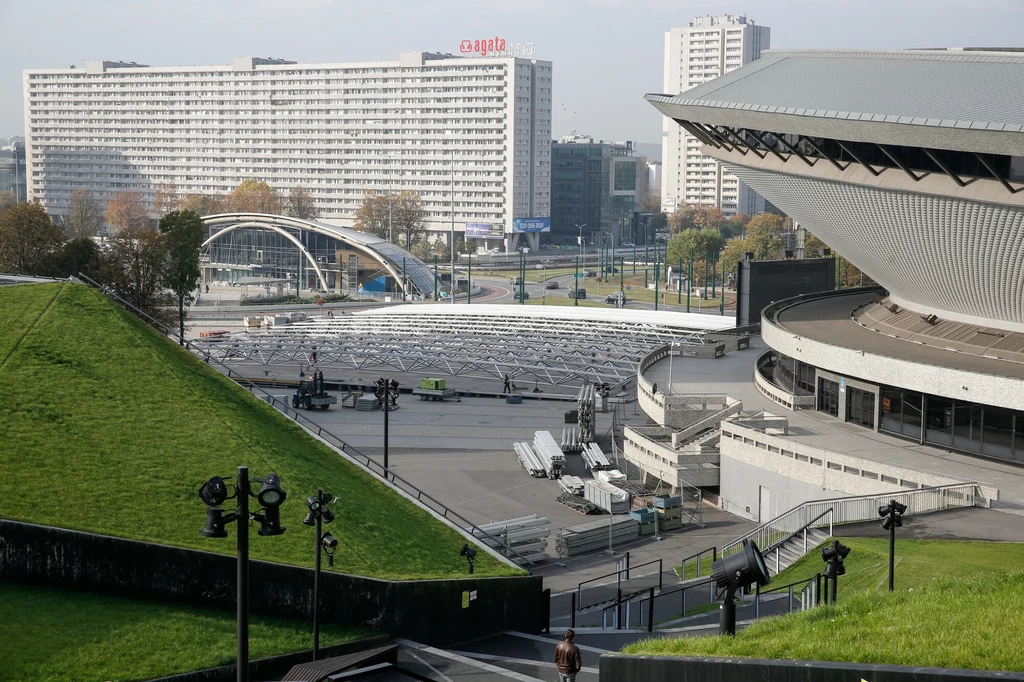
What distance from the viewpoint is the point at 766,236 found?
137125 mm

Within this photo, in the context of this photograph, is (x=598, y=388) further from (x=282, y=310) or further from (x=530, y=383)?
(x=282, y=310)

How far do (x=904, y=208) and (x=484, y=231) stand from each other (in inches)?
5752

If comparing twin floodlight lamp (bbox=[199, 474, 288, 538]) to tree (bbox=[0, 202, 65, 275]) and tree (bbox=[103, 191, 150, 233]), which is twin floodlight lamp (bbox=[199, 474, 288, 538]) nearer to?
tree (bbox=[0, 202, 65, 275])

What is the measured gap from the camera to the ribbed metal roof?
32594 mm

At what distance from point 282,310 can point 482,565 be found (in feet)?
274

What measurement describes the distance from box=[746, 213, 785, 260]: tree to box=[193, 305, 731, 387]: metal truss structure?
55.7m

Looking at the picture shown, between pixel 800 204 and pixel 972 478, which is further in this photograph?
pixel 800 204

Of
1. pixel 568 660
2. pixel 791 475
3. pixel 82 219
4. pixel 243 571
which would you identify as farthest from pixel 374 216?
pixel 243 571

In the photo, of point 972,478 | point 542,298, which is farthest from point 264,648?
point 542,298

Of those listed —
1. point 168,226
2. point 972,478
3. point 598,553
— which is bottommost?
point 598,553

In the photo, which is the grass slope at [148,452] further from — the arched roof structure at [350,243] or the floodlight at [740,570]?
the arched roof structure at [350,243]

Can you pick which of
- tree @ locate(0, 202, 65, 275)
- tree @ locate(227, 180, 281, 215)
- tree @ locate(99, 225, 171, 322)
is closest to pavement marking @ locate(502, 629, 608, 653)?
tree @ locate(99, 225, 171, 322)

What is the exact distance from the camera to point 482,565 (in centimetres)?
2498

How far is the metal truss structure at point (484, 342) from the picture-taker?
64.5m
